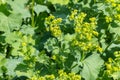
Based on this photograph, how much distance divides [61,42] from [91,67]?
0.35 meters

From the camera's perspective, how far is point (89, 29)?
3.18m

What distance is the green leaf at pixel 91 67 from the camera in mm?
3320

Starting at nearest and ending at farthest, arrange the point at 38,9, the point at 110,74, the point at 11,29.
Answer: the point at 110,74 < the point at 11,29 < the point at 38,9

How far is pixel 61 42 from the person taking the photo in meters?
3.35

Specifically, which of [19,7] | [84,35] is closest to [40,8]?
[19,7]

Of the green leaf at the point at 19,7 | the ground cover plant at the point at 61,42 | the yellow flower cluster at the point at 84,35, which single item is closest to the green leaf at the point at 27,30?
the ground cover plant at the point at 61,42

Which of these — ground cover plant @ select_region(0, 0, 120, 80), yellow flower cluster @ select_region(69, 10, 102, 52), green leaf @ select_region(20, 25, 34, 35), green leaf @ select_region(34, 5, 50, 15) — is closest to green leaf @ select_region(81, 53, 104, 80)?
ground cover plant @ select_region(0, 0, 120, 80)

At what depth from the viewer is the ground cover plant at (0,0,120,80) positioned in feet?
10.5

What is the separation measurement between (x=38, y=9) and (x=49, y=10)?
26 cm

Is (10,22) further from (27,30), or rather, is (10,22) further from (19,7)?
(19,7)

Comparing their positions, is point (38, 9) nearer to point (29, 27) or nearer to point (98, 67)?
point (29, 27)

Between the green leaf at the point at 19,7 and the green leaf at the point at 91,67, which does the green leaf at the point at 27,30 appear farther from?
the green leaf at the point at 91,67

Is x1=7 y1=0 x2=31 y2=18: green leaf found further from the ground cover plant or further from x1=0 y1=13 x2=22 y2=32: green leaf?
x1=0 y1=13 x2=22 y2=32: green leaf

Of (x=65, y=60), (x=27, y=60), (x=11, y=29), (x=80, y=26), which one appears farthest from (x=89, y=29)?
(x=11, y=29)
